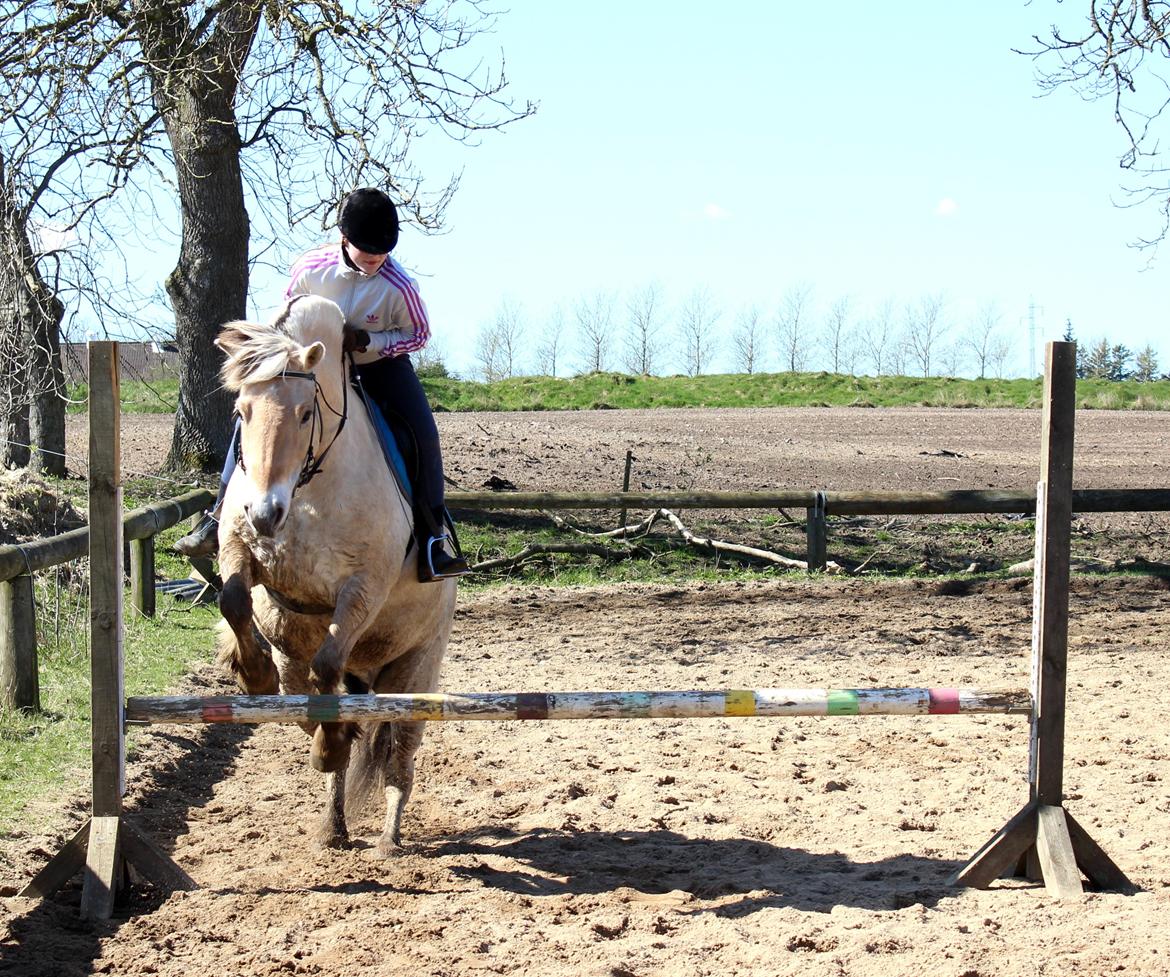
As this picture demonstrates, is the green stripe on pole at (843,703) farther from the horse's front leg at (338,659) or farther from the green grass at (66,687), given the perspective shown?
the green grass at (66,687)

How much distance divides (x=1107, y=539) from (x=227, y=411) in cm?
968

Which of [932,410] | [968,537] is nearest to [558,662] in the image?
[968,537]

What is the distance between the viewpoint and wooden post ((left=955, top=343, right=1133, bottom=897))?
444 centimetres

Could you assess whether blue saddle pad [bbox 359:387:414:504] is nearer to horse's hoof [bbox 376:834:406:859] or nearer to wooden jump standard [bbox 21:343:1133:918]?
wooden jump standard [bbox 21:343:1133:918]

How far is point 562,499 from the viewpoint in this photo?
1208cm

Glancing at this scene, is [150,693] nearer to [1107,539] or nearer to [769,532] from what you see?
[769,532]

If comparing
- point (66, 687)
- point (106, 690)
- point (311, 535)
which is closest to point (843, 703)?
point (311, 535)

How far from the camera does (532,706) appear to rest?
14.4ft

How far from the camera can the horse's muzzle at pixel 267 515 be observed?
4043 millimetres

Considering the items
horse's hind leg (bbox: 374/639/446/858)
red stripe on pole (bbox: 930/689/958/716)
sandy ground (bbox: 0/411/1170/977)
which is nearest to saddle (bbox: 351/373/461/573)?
horse's hind leg (bbox: 374/639/446/858)

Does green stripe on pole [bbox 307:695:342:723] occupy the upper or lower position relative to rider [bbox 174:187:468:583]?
lower

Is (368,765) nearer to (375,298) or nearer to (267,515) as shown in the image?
(267,515)

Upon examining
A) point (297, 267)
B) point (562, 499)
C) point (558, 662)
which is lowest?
point (558, 662)

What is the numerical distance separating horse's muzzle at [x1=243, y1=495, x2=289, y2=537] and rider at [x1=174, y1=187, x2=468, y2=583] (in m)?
0.99
